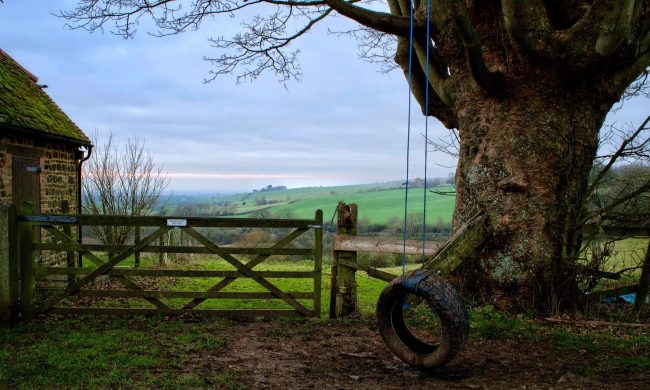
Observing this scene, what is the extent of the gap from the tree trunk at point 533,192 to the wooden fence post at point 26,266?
615 centimetres

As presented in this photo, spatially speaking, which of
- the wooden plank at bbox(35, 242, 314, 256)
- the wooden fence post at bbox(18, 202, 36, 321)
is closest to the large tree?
the wooden plank at bbox(35, 242, 314, 256)

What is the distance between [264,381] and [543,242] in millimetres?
4095

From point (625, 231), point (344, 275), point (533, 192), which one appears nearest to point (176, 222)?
point (344, 275)

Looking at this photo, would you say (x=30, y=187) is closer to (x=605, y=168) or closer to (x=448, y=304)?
(x=448, y=304)

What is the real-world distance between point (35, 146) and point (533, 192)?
1078 cm

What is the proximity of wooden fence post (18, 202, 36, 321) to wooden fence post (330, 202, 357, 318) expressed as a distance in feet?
13.7

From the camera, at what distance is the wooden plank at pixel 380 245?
6641mm

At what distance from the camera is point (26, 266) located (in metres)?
7.02

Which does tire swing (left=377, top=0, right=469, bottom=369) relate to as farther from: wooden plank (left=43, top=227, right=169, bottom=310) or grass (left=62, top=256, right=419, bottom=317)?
wooden plank (left=43, top=227, right=169, bottom=310)

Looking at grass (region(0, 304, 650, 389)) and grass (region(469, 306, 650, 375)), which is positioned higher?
grass (region(469, 306, 650, 375))

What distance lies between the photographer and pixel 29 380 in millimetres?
4691

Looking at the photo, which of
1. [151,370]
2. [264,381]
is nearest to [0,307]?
[151,370]

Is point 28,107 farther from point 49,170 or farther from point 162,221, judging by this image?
point 162,221

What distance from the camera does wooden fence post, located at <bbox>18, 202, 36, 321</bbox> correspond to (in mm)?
6934
